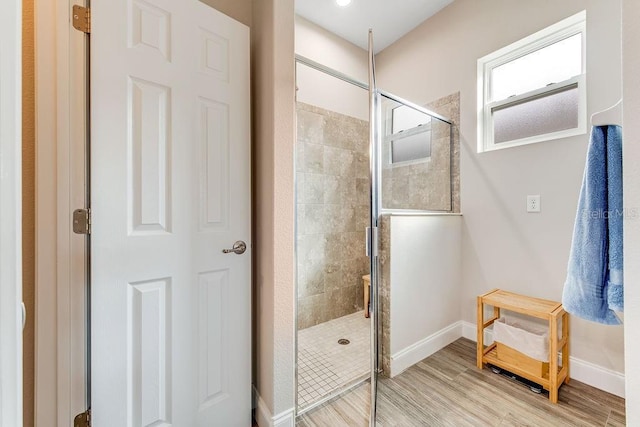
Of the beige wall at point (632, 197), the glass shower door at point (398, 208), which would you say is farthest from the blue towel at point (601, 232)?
the glass shower door at point (398, 208)

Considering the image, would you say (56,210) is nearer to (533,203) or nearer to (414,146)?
(414,146)

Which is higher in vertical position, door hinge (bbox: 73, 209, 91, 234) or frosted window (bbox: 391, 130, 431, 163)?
frosted window (bbox: 391, 130, 431, 163)

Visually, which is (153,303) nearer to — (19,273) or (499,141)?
(19,273)

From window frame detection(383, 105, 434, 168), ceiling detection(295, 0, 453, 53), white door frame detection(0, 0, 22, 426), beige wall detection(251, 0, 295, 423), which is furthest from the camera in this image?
ceiling detection(295, 0, 453, 53)

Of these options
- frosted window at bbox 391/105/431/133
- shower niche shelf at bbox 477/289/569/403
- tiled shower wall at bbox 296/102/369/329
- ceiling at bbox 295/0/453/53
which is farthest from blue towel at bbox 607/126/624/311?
ceiling at bbox 295/0/453/53

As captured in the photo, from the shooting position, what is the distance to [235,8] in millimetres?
1352

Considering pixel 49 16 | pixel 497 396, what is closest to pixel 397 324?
pixel 497 396

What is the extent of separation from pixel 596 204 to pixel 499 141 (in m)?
1.71

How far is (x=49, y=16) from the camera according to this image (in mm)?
867

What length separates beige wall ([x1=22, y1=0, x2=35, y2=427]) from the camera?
0.87 m

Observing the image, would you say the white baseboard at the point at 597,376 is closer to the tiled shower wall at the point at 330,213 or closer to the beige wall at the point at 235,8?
the tiled shower wall at the point at 330,213

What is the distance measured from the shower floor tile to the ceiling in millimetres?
2664

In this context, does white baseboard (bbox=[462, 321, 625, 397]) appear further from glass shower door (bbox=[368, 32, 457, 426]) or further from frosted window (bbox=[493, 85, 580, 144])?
frosted window (bbox=[493, 85, 580, 144])

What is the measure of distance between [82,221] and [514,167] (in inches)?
97.4
